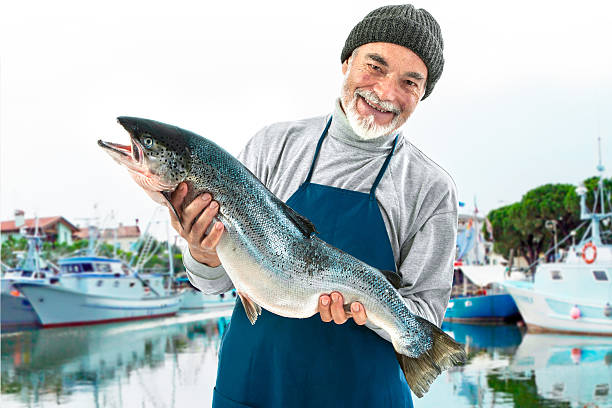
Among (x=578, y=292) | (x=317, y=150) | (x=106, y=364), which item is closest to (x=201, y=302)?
(x=106, y=364)

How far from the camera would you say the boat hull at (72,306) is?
34906 millimetres

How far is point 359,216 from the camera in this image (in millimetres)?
2869

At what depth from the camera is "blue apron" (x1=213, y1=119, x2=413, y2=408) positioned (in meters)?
2.76

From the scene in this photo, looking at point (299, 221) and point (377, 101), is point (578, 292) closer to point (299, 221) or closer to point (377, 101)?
point (377, 101)

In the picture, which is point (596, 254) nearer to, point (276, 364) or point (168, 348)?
point (168, 348)

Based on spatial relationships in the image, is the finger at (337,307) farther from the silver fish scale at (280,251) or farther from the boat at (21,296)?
the boat at (21,296)

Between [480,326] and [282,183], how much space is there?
2963 centimetres

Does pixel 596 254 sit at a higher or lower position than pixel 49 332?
higher

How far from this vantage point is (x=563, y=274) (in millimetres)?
24125

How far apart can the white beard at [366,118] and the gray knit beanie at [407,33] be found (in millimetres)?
231

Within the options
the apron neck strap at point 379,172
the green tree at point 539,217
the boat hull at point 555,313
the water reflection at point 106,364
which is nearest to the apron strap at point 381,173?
the apron neck strap at point 379,172

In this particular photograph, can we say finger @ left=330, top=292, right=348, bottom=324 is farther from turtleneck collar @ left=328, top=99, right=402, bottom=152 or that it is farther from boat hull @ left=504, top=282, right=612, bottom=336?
boat hull @ left=504, top=282, right=612, bottom=336

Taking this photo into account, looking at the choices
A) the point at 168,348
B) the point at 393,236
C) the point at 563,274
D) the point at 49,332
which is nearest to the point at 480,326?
the point at 563,274

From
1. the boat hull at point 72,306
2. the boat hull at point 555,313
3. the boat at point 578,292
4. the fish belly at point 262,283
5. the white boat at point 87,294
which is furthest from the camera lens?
the white boat at point 87,294
